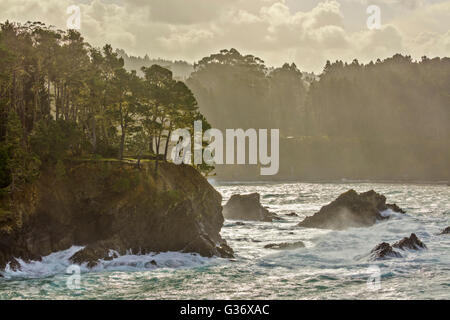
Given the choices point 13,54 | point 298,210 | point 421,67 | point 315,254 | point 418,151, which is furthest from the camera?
point 421,67

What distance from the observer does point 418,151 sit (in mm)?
156125

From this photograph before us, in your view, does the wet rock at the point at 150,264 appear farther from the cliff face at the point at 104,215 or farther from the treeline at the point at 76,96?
the treeline at the point at 76,96

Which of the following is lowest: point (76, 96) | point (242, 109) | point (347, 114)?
point (76, 96)

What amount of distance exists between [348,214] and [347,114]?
115 m

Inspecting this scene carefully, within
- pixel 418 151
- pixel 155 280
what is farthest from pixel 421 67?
pixel 155 280

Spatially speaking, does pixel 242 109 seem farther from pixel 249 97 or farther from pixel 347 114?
pixel 347 114

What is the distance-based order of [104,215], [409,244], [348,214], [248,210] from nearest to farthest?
[104,215] → [409,244] → [348,214] → [248,210]

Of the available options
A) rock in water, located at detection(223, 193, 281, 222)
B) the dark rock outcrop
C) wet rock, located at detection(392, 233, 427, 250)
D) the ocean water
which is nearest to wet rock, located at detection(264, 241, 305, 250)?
the ocean water

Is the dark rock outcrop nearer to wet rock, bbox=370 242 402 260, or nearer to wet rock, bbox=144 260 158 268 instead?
wet rock, bbox=370 242 402 260

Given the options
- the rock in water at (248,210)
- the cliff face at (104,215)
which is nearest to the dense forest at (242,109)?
the cliff face at (104,215)

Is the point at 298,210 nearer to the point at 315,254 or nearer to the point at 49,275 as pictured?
the point at 315,254

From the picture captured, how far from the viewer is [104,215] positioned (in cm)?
4097

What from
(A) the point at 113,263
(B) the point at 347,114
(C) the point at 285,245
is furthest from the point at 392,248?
(B) the point at 347,114

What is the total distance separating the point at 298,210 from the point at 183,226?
3831cm
